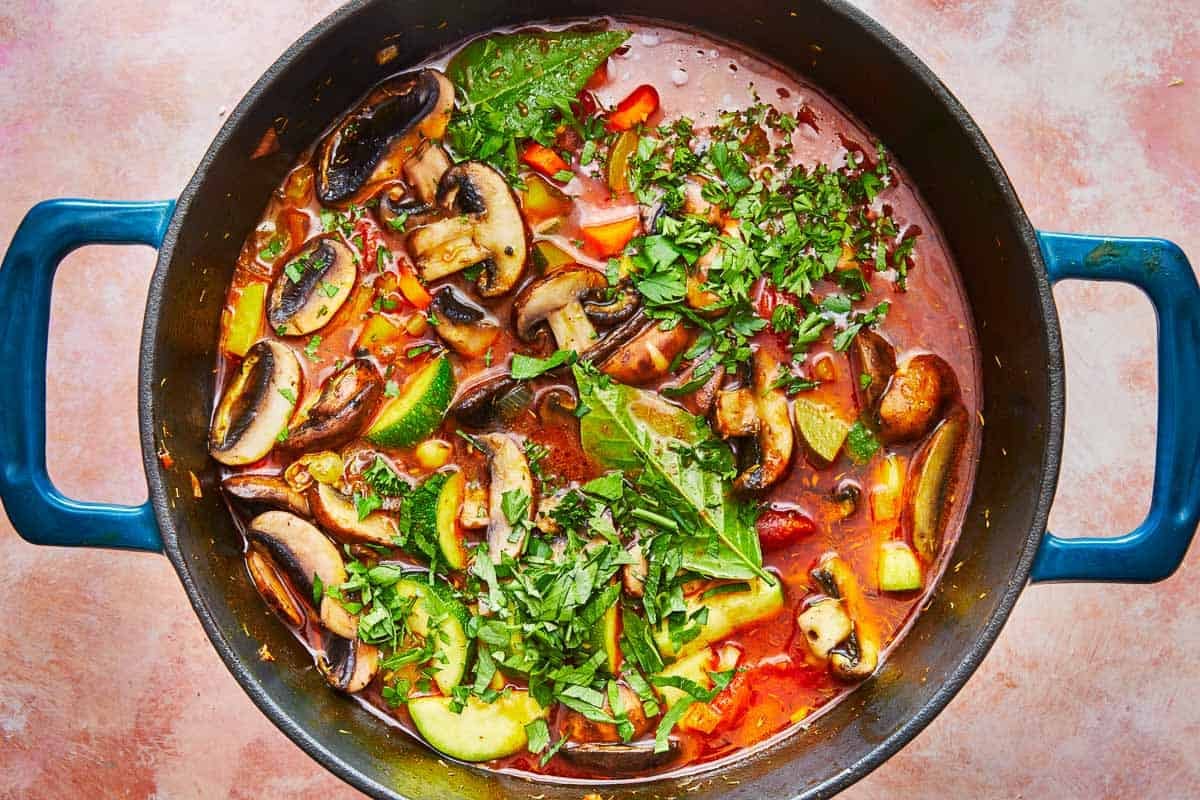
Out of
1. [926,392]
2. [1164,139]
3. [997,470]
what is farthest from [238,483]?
[1164,139]

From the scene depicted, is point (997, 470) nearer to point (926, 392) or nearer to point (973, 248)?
point (926, 392)

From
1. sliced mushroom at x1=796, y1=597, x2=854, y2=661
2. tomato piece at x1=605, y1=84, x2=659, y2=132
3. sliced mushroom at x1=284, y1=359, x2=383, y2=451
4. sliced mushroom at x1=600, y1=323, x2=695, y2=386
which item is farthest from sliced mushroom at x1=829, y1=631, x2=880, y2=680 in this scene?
tomato piece at x1=605, y1=84, x2=659, y2=132

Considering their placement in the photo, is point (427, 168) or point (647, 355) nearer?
point (647, 355)

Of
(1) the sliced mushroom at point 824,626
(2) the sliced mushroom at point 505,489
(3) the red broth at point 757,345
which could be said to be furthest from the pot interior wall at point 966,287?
(2) the sliced mushroom at point 505,489

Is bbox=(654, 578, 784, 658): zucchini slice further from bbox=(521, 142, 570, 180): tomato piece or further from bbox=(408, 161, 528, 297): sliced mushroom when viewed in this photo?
bbox=(521, 142, 570, 180): tomato piece

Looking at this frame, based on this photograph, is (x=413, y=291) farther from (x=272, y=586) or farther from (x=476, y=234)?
(x=272, y=586)

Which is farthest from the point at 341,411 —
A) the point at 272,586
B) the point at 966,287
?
the point at 966,287
